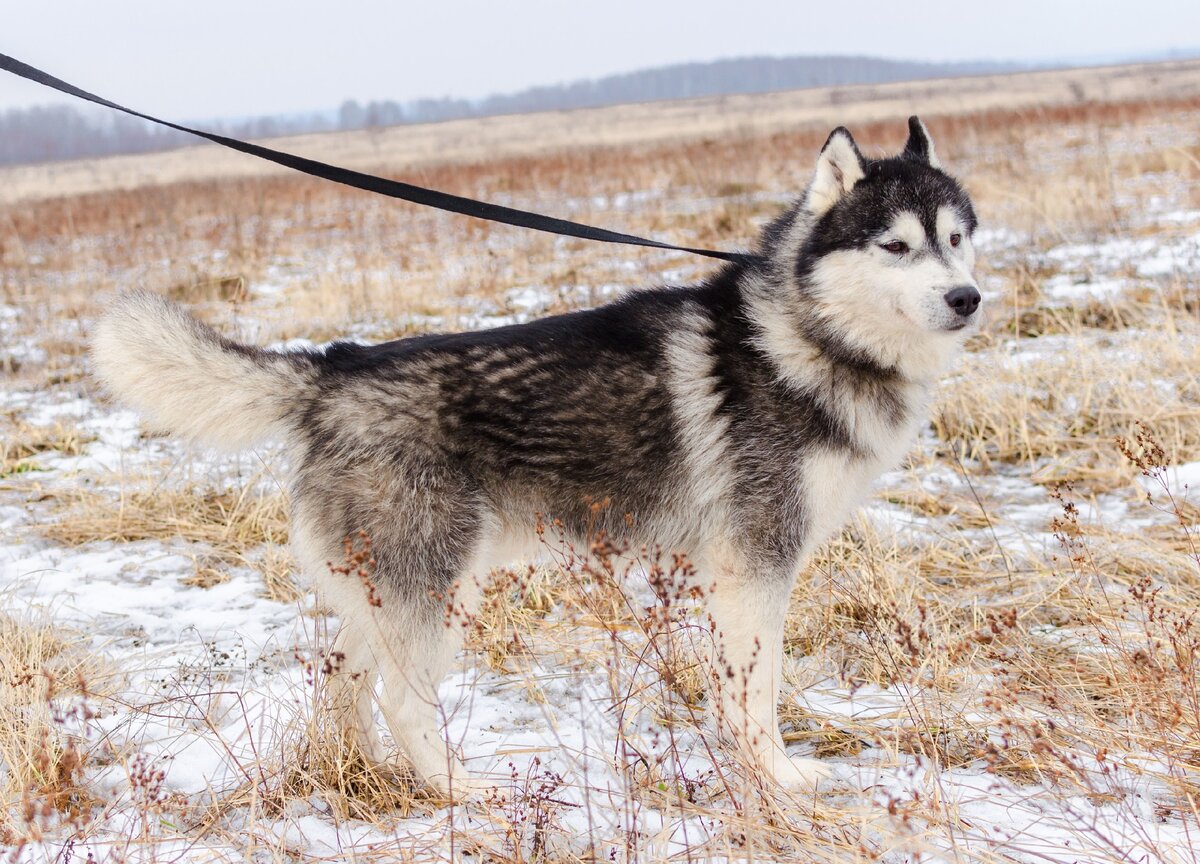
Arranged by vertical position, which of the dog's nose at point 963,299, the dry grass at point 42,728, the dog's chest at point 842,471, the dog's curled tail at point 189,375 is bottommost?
the dry grass at point 42,728

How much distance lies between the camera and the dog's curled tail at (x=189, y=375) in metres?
Answer: 3.03

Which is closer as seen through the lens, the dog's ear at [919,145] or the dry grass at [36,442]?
the dog's ear at [919,145]

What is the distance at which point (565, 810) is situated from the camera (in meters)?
2.85

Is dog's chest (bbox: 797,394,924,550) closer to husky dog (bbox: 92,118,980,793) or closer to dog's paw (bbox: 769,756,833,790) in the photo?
husky dog (bbox: 92,118,980,793)

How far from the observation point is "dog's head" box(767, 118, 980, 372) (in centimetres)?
315

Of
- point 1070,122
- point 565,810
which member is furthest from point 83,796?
point 1070,122

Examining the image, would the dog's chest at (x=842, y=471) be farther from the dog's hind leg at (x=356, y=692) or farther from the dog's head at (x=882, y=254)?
the dog's hind leg at (x=356, y=692)

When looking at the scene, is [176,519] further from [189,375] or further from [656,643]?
[656,643]

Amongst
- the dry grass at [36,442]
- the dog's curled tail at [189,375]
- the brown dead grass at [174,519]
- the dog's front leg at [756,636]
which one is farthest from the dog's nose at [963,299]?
the dry grass at [36,442]

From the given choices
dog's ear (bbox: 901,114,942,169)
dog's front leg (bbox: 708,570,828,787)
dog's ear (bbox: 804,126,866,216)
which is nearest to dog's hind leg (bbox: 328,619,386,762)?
dog's front leg (bbox: 708,570,828,787)

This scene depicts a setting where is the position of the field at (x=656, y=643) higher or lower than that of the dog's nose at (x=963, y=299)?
lower

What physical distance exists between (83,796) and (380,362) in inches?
66.6

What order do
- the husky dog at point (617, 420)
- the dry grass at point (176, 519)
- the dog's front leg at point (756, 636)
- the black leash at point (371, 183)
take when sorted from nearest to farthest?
the husky dog at point (617, 420)
the dog's front leg at point (756, 636)
the black leash at point (371, 183)
the dry grass at point (176, 519)

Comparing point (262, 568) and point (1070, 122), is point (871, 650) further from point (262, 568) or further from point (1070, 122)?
point (1070, 122)
